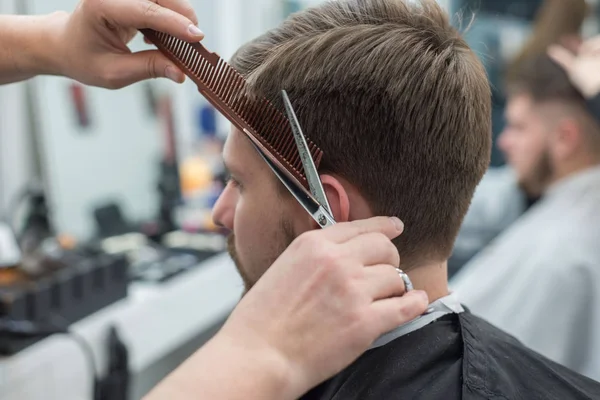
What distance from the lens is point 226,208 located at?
1.05 meters

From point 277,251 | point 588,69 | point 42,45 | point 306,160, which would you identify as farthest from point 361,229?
point 588,69

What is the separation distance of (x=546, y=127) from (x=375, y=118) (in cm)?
159

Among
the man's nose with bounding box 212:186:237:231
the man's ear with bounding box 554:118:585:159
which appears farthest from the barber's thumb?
the man's ear with bounding box 554:118:585:159

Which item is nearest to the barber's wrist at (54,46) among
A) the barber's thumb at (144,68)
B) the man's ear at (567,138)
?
the barber's thumb at (144,68)

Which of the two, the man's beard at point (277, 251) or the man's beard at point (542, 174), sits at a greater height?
the man's beard at point (277, 251)

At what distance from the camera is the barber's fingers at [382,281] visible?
0.71 meters

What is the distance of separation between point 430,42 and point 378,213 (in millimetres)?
269

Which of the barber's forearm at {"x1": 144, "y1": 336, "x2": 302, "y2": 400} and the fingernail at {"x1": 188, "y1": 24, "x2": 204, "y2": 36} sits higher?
the fingernail at {"x1": 188, "y1": 24, "x2": 204, "y2": 36}

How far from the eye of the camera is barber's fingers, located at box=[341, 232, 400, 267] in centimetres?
72

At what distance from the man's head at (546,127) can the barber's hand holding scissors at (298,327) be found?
1701mm

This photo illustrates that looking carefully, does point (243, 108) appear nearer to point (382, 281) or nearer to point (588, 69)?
point (382, 281)

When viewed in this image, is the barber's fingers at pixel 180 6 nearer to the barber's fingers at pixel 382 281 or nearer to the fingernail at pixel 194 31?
the fingernail at pixel 194 31

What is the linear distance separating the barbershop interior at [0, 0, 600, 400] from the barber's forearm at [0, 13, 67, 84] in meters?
0.25

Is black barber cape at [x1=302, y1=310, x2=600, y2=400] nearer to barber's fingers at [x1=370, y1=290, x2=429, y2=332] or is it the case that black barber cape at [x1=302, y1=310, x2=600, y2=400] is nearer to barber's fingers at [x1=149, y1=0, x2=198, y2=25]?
barber's fingers at [x1=370, y1=290, x2=429, y2=332]
